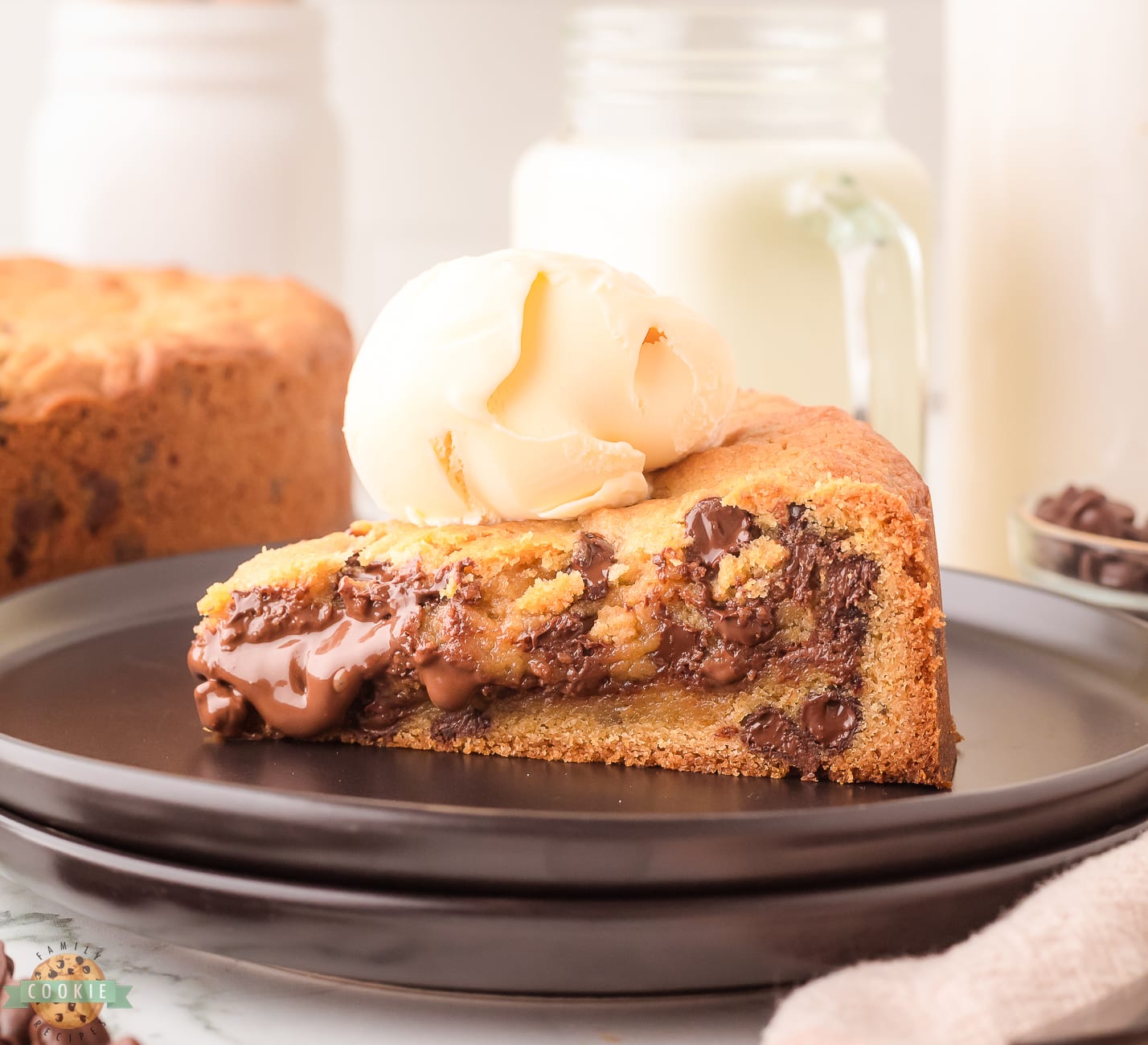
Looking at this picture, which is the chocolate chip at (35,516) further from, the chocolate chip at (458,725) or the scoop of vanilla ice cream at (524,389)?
the chocolate chip at (458,725)

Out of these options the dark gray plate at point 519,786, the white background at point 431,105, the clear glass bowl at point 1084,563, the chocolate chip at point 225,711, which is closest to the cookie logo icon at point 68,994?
the dark gray plate at point 519,786

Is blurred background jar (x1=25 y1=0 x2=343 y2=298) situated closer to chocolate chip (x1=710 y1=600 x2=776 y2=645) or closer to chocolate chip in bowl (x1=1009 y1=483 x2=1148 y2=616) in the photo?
chocolate chip in bowl (x1=1009 y1=483 x2=1148 y2=616)

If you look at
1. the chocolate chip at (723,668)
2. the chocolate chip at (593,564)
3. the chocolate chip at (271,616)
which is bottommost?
the chocolate chip at (723,668)

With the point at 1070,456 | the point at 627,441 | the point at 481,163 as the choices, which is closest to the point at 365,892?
the point at 627,441

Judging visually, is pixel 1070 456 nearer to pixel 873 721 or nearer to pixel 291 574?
pixel 873 721

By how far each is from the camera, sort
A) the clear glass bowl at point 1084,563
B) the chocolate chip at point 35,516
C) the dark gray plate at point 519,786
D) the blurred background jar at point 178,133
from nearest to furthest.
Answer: the dark gray plate at point 519,786, the clear glass bowl at point 1084,563, the chocolate chip at point 35,516, the blurred background jar at point 178,133

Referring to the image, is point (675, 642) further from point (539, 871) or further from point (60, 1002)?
point (60, 1002)

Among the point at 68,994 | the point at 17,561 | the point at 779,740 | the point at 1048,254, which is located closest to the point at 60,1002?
the point at 68,994
